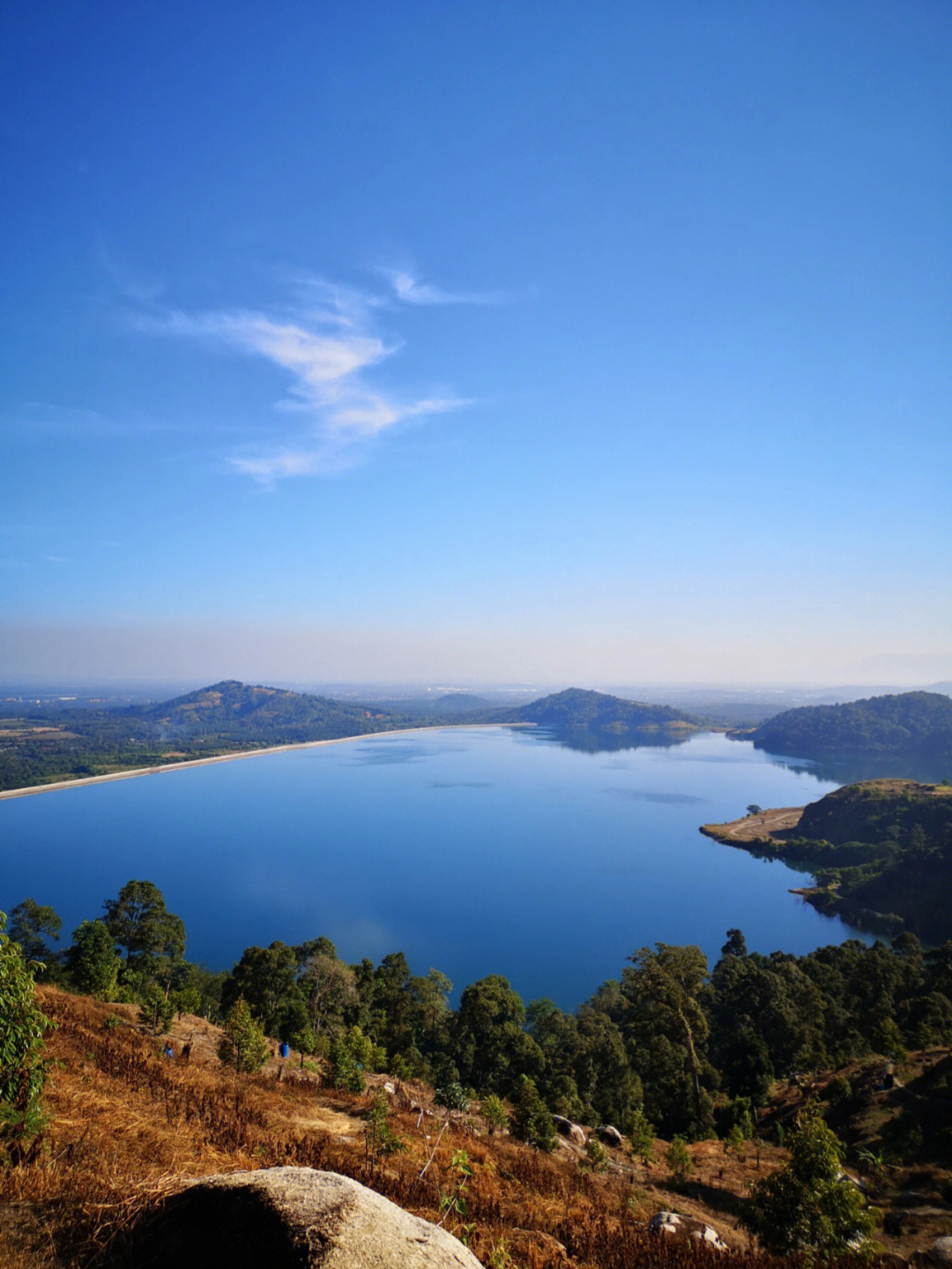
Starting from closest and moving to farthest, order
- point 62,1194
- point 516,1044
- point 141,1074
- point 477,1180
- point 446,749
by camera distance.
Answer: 1. point 62,1194
2. point 477,1180
3. point 141,1074
4. point 516,1044
5. point 446,749

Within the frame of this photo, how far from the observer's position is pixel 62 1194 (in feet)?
8.93

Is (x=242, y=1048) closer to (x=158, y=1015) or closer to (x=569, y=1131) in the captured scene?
(x=158, y=1015)

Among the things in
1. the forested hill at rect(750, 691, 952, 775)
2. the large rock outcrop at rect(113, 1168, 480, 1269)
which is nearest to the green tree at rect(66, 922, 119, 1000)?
the large rock outcrop at rect(113, 1168, 480, 1269)

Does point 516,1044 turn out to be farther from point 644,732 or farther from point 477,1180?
point 644,732

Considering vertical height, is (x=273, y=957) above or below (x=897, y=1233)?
below

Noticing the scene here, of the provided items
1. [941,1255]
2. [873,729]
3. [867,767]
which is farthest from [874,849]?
[873,729]

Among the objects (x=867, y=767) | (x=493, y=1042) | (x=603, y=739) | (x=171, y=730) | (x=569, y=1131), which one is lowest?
(x=603, y=739)

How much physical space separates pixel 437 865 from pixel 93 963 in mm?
33964

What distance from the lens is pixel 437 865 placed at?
46.8 m

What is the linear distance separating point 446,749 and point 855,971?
323ft

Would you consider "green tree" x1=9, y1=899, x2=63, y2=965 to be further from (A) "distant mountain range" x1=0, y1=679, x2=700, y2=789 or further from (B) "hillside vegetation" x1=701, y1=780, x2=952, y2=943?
(A) "distant mountain range" x1=0, y1=679, x2=700, y2=789

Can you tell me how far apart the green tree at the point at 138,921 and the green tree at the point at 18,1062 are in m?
19.0

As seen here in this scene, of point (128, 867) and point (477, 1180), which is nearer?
point (477, 1180)

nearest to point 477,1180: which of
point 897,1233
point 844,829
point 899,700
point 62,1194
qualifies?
point 62,1194
